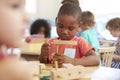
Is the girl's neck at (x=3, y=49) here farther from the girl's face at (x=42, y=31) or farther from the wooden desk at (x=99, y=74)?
the girl's face at (x=42, y=31)

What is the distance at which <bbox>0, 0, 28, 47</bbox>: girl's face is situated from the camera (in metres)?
0.30

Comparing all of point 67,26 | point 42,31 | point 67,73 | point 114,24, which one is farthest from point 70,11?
point 42,31

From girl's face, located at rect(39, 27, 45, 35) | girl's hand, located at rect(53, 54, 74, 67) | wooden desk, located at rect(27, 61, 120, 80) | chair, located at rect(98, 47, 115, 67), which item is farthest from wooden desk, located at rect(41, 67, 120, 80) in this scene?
girl's face, located at rect(39, 27, 45, 35)

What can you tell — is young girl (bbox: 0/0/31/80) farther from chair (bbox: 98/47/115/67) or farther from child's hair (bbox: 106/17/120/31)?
child's hair (bbox: 106/17/120/31)

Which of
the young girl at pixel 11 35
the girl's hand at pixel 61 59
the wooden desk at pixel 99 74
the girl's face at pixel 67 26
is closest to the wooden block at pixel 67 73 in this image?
the wooden desk at pixel 99 74

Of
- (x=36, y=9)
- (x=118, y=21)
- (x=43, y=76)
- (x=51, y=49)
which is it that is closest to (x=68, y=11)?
(x=51, y=49)

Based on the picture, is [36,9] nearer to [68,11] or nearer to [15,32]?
[68,11]

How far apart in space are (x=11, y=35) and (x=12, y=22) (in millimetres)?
16

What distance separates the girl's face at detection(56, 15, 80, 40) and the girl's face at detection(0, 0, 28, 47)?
90 centimetres

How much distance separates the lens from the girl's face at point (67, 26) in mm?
1222

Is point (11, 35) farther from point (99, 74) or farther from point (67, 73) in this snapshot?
point (99, 74)

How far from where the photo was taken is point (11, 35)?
1.00ft

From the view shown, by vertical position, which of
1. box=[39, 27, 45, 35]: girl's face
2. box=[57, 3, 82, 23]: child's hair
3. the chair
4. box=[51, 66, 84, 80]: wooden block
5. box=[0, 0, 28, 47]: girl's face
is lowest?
the chair

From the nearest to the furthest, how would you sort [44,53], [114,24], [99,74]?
[99,74]
[44,53]
[114,24]
